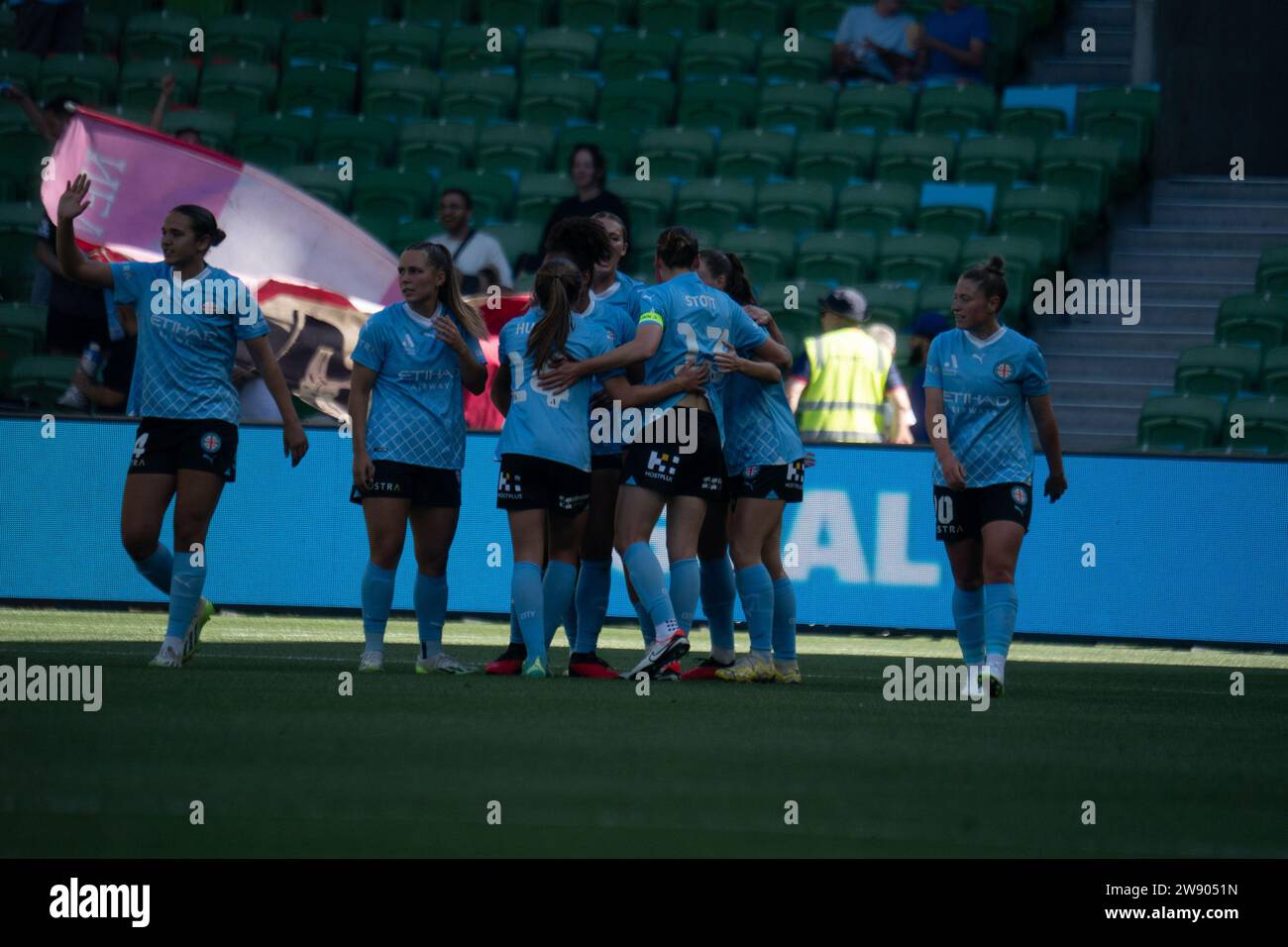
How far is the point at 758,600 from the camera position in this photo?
30.9 feet

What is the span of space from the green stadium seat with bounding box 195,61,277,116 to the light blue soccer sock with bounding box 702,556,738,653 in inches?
456

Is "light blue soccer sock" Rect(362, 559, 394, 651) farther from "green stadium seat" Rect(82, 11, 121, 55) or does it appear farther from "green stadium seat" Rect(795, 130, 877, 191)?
"green stadium seat" Rect(82, 11, 121, 55)

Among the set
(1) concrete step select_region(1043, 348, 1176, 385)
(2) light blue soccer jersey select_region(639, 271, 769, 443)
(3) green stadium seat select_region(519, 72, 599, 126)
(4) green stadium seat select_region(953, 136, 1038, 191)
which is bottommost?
(2) light blue soccer jersey select_region(639, 271, 769, 443)

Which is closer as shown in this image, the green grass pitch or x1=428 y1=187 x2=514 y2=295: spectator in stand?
the green grass pitch

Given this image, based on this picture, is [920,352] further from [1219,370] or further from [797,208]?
[797,208]

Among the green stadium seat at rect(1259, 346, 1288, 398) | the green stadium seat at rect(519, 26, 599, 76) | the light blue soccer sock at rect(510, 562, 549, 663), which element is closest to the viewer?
the light blue soccer sock at rect(510, 562, 549, 663)

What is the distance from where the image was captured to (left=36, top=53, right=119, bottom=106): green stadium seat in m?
19.9

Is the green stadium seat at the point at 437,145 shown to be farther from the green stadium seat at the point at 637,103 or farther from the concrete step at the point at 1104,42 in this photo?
the concrete step at the point at 1104,42

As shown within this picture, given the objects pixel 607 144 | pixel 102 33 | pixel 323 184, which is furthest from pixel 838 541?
pixel 102 33

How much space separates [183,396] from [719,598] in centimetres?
279

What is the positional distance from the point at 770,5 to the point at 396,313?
1235cm

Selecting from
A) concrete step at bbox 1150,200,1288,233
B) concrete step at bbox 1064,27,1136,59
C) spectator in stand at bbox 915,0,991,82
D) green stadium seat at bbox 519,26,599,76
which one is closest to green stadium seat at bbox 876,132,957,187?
spectator in stand at bbox 915,0,991,82

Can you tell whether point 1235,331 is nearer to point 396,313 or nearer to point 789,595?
point 789,595
